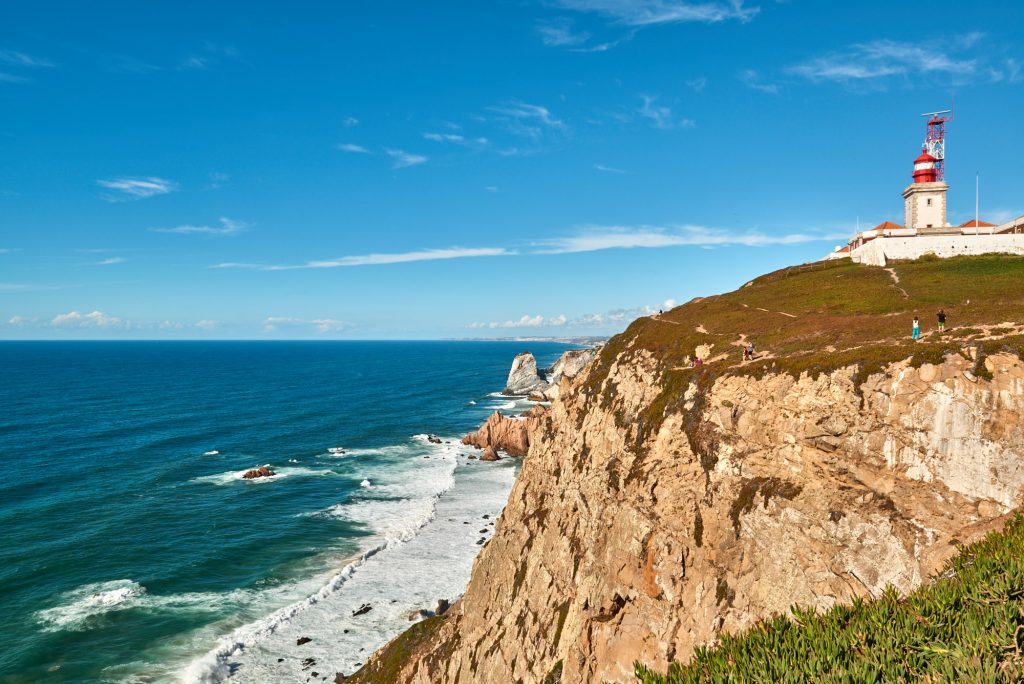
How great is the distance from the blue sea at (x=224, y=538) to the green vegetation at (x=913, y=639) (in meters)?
29.0

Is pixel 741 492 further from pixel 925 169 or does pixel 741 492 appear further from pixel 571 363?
pixel 571 363

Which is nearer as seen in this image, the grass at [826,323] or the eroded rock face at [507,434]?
the grass at [826,323]

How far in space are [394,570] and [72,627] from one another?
22.6 m

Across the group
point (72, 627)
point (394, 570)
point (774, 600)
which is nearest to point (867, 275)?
point (774, 600)

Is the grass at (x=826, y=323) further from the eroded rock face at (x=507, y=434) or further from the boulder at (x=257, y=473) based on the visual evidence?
the boulder at (x=257, y=473)

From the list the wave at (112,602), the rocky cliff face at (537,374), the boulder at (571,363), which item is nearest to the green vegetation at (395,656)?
the wave at (112,602)

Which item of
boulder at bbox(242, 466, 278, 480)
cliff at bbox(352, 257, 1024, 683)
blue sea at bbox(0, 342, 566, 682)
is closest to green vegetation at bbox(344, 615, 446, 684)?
cliff at bbox(352, 257, 1024, 683)

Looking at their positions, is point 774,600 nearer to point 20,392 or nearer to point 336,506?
point 336,506

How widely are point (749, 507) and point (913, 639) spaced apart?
7.59m

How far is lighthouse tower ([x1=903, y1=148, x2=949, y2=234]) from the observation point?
181 ft

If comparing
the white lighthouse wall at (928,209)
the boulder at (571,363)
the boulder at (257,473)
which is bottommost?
the boulder at (257,473)

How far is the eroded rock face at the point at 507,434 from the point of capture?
82875mm

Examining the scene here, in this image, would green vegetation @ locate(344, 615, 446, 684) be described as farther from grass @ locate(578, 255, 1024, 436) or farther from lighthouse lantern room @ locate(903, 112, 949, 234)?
lighthouse lantern room @ locate(903, 112, 949, 234)

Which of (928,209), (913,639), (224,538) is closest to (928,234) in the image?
(928,209)
